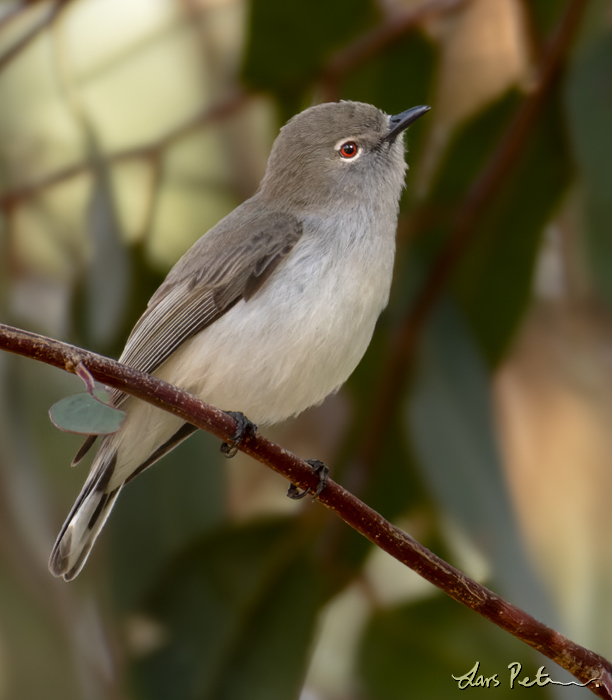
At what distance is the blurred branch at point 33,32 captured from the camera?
111 inches

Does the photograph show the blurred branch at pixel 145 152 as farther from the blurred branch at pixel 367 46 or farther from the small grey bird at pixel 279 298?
the small grey bird at pixel 279 298

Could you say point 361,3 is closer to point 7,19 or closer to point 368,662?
point 7,19

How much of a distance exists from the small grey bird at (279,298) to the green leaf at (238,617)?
66 centimetres

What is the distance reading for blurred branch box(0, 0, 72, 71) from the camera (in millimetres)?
2824

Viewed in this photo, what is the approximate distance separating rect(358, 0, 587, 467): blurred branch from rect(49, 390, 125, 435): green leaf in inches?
68.9

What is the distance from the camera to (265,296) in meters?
1.69

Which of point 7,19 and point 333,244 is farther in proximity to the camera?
point 7,19

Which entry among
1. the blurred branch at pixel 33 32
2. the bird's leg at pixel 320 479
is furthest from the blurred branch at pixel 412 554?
the blurred branch at pixel 33 32

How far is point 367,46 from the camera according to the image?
2.83 m

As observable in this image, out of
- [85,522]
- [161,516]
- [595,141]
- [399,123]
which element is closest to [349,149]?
[399,123]

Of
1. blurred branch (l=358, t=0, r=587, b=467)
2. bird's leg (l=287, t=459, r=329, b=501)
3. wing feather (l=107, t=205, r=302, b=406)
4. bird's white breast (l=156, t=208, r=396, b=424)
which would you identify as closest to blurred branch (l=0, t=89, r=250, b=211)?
blurred branch (l=358, t=0, r=587, b=467)

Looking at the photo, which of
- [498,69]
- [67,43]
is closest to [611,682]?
[498,69]

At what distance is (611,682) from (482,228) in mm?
1806

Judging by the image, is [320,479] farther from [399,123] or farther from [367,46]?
[367,46]
